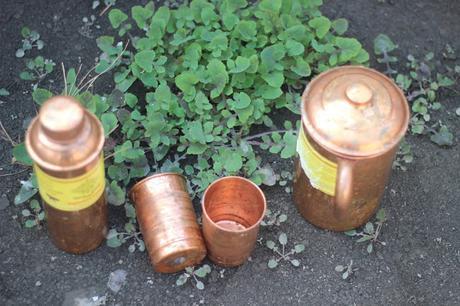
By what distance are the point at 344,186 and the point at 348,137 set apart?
159 mm

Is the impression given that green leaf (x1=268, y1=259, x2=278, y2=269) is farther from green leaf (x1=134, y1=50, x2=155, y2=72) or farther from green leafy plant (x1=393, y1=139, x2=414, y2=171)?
green leaf (x1=134, y1=50, x2=155, y2=72)

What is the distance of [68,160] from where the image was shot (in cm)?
171

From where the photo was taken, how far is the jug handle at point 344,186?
1.87 m

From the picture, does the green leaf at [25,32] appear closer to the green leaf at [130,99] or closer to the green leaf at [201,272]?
the green leaf at [130,99]

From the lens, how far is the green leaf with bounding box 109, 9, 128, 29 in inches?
91.5

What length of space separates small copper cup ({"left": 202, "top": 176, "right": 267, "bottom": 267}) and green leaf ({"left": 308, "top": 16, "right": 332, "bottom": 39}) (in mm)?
581

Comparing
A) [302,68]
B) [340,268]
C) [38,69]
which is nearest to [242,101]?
[302,68]

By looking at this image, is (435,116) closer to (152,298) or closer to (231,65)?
(231,65)

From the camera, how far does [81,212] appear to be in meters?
1.87

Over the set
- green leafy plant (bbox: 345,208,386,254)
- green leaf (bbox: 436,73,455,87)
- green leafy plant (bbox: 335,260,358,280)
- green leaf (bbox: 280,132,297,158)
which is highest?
green leaf (bbox: 280,132,297,158)

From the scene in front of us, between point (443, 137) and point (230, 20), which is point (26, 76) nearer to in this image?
point (230, 20)

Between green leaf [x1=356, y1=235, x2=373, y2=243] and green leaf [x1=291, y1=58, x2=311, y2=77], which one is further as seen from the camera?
green leaf [x1=291, y1=58, x2=311, y2=77]

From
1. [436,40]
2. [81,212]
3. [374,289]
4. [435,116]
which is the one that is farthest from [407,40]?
[81,212]

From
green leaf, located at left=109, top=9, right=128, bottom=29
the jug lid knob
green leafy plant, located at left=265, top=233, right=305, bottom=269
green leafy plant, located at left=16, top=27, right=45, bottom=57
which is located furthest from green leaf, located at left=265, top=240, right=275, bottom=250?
green leafy plant, located at left=16, top=27, right=45, bottom=57
